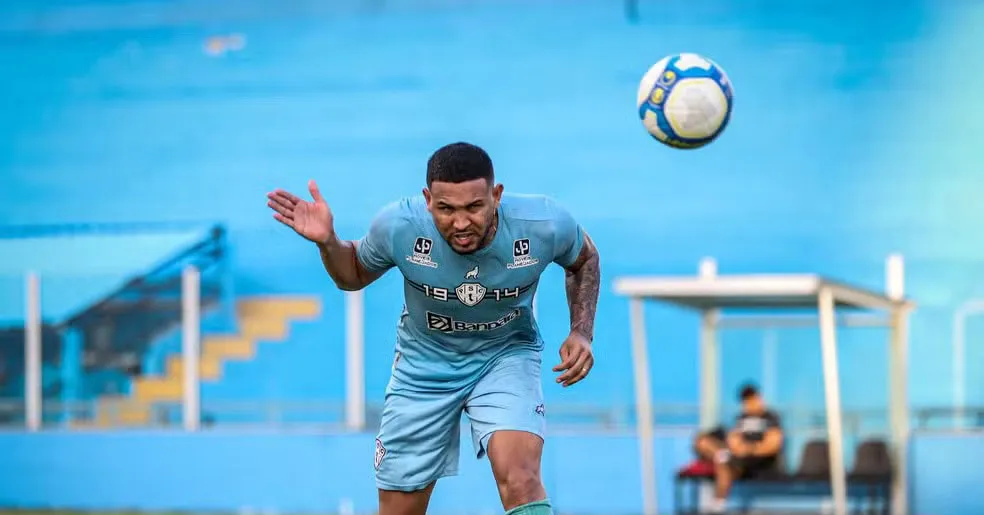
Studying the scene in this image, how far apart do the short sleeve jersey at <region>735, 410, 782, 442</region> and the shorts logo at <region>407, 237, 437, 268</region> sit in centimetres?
710

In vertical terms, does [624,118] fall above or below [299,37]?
below

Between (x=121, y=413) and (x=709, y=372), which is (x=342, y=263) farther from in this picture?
(x=121, y=413)

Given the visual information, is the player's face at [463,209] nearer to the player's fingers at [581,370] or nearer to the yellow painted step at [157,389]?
the player's fingers at [581,370]

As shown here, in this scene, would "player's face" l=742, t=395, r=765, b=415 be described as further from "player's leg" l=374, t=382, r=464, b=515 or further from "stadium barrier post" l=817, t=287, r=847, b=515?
"player's leg" l=374, t=382, r=464, b=515

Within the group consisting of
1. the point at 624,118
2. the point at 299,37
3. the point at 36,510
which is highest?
the point at 299,37

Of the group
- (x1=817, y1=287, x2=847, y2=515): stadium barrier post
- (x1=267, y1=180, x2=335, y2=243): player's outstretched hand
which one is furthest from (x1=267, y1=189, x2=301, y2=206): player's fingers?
(x1=817, y1=287, x2=847, y2=515): stadium barrier post

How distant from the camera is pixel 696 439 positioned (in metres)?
12.6

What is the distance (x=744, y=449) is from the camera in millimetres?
12336

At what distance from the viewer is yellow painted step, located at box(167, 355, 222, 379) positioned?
1412 centimetres

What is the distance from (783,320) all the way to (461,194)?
8830 mm

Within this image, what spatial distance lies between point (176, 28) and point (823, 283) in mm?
9758

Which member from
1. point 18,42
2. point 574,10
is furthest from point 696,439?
point 18,42

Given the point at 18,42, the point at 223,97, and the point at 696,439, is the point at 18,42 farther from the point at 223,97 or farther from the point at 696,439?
the point at 696,439

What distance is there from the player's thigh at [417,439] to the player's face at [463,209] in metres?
0.72
